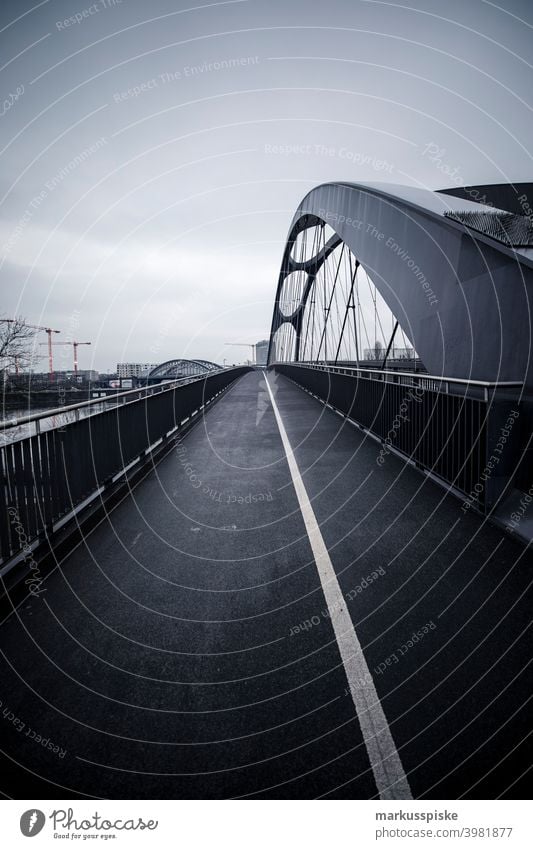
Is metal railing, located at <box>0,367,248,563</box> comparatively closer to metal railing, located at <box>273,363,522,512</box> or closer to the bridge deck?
the bridge deck

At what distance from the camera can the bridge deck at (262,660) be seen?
188 cm

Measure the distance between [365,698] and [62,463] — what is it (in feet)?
13.5

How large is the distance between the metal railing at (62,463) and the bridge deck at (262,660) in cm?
53

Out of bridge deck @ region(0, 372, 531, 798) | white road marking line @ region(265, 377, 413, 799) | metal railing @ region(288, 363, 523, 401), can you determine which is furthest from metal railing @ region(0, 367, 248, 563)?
metal railing @ region(288, 363, 523, 401)

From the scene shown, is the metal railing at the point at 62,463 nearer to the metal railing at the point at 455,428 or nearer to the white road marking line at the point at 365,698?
the white road marking line at the point at 365,698

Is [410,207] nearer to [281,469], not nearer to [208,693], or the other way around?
[281,469]

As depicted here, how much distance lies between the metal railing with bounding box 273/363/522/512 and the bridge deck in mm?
618

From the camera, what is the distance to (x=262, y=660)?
2602 mm

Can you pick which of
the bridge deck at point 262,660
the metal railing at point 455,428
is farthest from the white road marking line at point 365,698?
the metal railing at point 455,428

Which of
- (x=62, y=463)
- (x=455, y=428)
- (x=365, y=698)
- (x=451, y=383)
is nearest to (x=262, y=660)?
(x=365, y=698)

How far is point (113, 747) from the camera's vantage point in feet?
6.63

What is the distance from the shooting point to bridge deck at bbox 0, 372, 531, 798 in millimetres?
1881

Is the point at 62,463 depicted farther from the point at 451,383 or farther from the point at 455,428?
the point at 451,383

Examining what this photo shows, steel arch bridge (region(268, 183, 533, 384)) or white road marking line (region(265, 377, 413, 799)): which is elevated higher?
steel arch bridge (region(268, 183, 533, 384))
